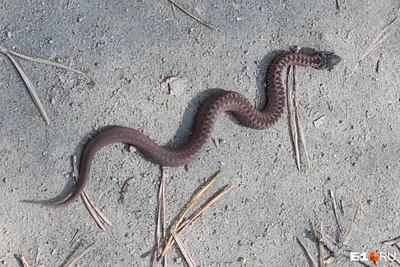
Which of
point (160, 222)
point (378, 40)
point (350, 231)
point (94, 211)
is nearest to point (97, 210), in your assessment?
point (94, 211)

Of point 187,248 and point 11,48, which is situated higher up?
point 11,48

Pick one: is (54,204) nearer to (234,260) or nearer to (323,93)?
(234,260)

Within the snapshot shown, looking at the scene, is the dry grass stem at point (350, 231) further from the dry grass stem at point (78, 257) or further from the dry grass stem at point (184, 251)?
the dry grass stem at point (78, 257)

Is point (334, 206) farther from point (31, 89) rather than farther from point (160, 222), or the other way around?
point (31, 89)

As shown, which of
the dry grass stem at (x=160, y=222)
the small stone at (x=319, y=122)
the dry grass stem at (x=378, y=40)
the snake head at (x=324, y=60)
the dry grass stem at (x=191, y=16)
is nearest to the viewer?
the dry grass stem at (x=160, y=222)

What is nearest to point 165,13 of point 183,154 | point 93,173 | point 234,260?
point 183,154

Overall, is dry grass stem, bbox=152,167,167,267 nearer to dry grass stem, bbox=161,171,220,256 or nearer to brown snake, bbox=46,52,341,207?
dry grass stem, bbox=161,171,220,256

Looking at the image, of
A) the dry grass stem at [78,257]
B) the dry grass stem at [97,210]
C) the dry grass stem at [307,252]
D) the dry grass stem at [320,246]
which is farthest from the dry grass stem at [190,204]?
the dry grass stem at [320,246]
